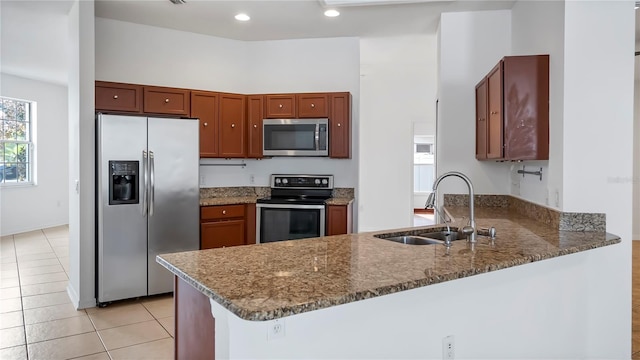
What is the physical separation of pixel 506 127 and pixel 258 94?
2964 millimetres

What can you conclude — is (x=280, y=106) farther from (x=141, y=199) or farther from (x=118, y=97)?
(x=141, y=199)

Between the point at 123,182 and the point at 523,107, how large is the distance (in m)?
3.38

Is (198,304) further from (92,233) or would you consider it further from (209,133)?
(209,133)

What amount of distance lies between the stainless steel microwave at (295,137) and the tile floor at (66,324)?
1.96 m

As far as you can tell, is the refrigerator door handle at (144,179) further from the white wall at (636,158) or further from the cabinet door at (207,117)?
the white wall at (636,158)

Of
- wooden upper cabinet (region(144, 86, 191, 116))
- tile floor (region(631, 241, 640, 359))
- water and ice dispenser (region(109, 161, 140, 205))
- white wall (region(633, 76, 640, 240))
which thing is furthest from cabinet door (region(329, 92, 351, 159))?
white wall (region(633, 76, 640, 240))

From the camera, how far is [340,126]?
4750mm

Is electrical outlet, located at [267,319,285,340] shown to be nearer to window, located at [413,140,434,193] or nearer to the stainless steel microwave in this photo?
the stainless steel microwave

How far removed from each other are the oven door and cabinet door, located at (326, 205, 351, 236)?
2.9 inches

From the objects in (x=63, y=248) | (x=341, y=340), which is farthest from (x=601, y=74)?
(x=63, y=248)

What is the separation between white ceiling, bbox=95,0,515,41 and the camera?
156 inches

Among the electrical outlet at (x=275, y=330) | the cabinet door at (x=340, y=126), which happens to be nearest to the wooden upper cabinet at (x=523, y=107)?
the cabinet door at (x=340, y=126)

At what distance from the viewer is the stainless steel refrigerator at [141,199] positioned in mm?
3781

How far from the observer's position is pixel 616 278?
2480 mm
